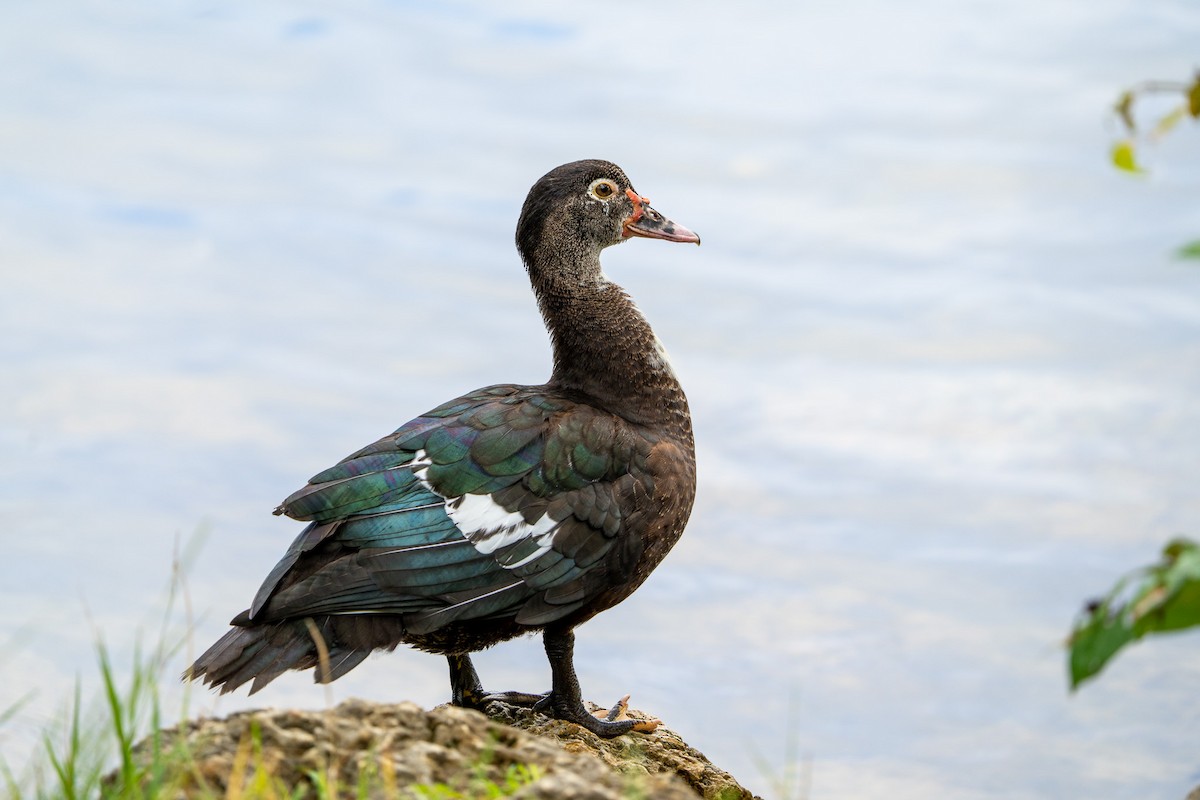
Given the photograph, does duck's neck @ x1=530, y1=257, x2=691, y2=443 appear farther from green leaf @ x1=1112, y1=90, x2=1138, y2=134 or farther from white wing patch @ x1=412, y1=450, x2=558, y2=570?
green leaf @ x1=1112, y1=90, x2=1138, y2=134

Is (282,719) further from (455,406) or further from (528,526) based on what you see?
(455,406)

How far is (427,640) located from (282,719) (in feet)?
6.21

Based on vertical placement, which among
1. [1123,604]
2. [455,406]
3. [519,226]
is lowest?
[1123,604]

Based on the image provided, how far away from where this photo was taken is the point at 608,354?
542 centimetres

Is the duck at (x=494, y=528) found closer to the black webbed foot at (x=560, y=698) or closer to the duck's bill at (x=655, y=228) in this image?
the black webbed foot at (x=560, y=698)

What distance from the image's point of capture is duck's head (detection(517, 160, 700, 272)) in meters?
5.66

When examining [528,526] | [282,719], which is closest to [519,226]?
[528,526]

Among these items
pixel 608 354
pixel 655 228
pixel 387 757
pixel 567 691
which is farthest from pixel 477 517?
pixel 387 757

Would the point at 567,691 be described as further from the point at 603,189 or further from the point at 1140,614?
the point at 1140,614

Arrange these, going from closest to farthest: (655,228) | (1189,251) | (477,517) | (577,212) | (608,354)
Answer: (1189,251)
(477,517)
(608,354)
(577,212)
(655,228)

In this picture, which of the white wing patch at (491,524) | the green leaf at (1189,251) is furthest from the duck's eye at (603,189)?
the green leaf at (1189,251)

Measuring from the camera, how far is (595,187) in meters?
5.77

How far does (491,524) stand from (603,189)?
171cm

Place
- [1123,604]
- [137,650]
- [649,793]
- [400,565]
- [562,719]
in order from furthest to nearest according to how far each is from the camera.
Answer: [562,719]
[400,565]
[137,650]
[649,793]
[1123,604]
